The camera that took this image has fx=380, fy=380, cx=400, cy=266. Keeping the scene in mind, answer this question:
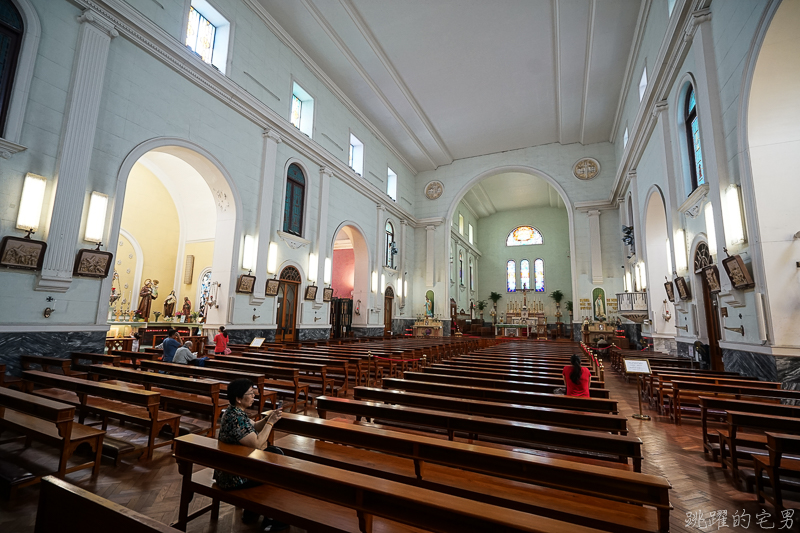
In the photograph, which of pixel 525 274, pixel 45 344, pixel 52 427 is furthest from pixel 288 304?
pixel 525 274

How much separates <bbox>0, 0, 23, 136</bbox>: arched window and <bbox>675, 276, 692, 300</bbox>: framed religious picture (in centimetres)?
1204

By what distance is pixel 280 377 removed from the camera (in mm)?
4637

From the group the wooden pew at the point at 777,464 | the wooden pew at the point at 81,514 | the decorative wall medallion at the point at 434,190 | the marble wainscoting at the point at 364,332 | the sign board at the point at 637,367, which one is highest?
the decorative wall medallion at the point at 434,190

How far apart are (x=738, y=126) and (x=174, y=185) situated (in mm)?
14797

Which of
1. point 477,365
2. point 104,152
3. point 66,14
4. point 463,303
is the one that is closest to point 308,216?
point 104,152

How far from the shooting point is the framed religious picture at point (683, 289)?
25.2 feet

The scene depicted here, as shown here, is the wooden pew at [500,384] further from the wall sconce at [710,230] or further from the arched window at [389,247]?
the arched window at [389,247]

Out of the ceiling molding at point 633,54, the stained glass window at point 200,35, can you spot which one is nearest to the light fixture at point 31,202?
the stained glass window at point 200,35

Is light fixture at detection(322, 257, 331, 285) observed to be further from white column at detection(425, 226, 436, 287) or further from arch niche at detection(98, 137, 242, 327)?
white column at detection(425, 226, 436, 287)

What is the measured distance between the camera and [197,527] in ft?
6.62

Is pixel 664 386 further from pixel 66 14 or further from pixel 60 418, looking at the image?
pixel 66 14

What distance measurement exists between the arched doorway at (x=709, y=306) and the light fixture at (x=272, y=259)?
9.73m

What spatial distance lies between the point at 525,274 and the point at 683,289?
60.8ft

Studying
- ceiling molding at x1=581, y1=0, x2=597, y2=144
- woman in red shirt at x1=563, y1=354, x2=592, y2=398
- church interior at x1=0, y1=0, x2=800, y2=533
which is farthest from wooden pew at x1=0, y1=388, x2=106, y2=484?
ceiling molding at x1=581, y1=0, x2=597, y2=144
